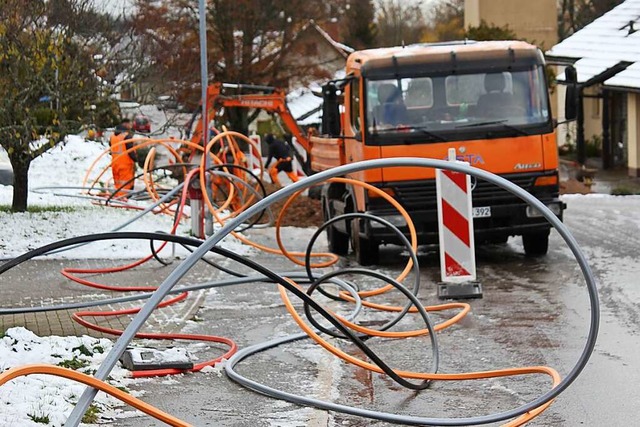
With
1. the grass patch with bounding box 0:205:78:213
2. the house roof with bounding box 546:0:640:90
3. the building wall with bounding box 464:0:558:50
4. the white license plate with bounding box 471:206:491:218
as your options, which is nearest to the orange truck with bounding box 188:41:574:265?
the white license plate with bounding box 471:206:491:218

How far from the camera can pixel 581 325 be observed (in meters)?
10.3

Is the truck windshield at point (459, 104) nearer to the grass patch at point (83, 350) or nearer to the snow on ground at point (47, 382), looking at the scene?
the snow on ground at point (47, 382)

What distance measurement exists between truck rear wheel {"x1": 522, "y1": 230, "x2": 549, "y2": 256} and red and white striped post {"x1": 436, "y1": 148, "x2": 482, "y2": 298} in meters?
3.15

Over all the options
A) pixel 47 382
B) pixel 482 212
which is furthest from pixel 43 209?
pixel 47 382

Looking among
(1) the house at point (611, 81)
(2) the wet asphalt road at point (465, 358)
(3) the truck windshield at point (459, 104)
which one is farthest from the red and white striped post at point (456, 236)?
(1) the house at point (611, 81)

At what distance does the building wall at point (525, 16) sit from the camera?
54875 mm

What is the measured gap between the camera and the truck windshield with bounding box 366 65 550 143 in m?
14.6

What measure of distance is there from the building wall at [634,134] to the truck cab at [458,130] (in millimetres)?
18206

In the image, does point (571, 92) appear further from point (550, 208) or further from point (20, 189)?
point (20, 189)

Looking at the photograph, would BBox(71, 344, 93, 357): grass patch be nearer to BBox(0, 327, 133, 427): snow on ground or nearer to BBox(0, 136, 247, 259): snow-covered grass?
BBox(0, 327, 133, 427): snow on ground

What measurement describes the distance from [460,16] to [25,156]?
63815 mm

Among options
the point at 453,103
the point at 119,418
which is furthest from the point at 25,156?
the point at 119,418

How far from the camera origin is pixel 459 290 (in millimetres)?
12109

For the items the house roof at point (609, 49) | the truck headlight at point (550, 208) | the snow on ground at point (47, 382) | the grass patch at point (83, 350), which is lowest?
the truck headlight at point (550, 208)
